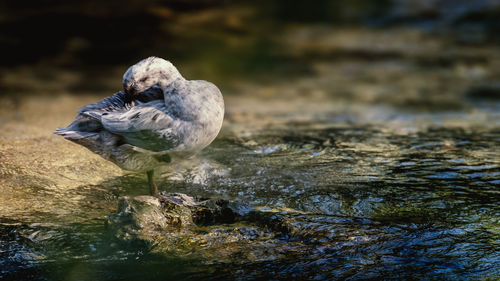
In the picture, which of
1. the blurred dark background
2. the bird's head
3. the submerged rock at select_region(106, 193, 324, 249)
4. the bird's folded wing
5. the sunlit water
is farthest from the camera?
the blurred dark background

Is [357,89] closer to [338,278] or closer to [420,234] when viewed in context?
[420,234]

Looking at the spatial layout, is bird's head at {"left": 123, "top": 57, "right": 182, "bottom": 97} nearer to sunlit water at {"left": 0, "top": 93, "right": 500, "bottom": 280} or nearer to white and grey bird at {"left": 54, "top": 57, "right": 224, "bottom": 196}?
white and grey bird at {"left": 54, "top": 57, "right": 224, "bottom": 196}

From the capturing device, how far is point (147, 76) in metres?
3.25

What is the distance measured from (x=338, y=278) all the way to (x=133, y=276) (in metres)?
0.90

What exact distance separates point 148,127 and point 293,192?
1031 mm

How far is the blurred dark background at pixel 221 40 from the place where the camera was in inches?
349

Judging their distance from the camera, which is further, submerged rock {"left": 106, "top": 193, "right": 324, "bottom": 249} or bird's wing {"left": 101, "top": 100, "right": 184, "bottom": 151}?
bird's wing {"left": 101, "top": 100, "right": 184, "bottom": 151}

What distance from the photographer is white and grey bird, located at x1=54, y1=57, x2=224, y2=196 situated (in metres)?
3.09

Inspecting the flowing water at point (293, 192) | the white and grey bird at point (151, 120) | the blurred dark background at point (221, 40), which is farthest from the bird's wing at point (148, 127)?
the blurred dark background at point (221, 40)

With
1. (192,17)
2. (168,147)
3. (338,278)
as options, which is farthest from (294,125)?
(192,17)

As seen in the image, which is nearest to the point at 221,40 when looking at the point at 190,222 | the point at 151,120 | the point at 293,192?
the point at 293,192

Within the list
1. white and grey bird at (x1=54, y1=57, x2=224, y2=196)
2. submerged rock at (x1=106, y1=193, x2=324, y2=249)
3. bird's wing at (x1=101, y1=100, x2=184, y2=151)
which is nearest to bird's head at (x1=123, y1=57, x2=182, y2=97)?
white and grey bird at (x1=54, y1=57, x2=224, y2=196)

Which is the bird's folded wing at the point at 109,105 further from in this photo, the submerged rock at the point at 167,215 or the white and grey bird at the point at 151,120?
the submerged rock at the point at 167,215

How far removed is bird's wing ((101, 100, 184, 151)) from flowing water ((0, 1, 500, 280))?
1.53ft
